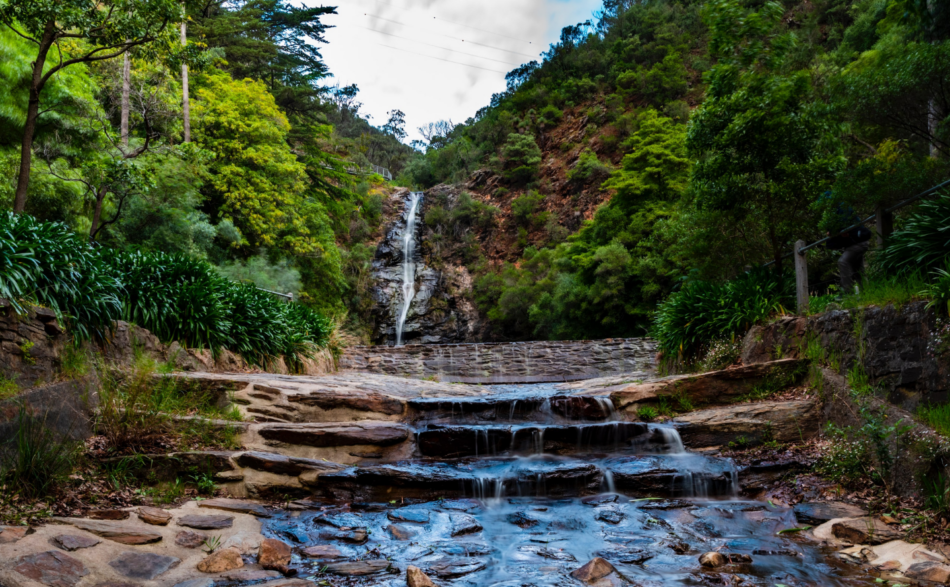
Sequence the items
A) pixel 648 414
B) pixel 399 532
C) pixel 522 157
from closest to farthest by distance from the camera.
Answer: pixel 399 532 < pixel 648 414 < pixel 522 157

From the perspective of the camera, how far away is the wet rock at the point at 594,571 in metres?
3.53

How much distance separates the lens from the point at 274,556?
3701 millimetres

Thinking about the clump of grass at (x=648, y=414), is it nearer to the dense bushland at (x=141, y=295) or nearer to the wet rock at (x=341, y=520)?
the wet rock at (x=341, y=520)

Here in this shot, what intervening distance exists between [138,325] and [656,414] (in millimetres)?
6901

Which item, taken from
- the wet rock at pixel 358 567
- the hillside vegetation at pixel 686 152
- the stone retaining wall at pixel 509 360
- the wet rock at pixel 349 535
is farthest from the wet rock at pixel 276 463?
the stone retaining wall at pixel 509 360

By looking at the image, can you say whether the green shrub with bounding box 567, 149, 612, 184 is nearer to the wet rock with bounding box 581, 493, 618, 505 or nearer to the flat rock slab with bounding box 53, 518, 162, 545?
the wet rock with bounding box 581, 493, 618, 505

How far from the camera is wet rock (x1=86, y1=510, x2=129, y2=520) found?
12.9 feet

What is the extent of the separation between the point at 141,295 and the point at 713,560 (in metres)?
7.25

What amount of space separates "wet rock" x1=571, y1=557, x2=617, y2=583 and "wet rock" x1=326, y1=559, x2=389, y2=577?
131cm

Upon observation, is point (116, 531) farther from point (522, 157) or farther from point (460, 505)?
point (522, 157)

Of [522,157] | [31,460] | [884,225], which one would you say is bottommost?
[31,460]

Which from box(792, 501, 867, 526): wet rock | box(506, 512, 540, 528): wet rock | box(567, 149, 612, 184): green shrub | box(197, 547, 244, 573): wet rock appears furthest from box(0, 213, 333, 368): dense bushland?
box(567, 149, 612, 184): green shrub

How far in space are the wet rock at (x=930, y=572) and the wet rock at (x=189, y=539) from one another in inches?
187

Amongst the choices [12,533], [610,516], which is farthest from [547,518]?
[12,533]
